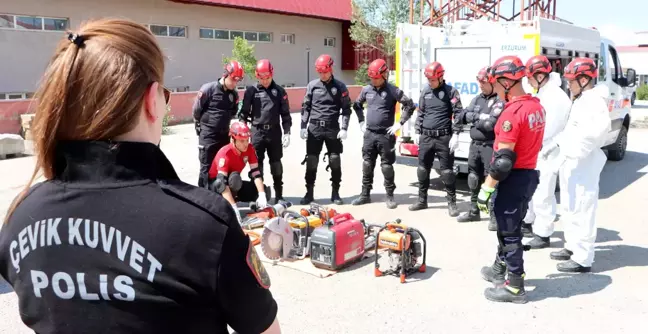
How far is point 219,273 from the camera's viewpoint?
1.20 m

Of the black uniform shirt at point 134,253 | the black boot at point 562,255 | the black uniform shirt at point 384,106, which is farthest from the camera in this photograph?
the black uniform shirt at point 384,106

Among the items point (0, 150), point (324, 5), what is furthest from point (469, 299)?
point (324, 5)

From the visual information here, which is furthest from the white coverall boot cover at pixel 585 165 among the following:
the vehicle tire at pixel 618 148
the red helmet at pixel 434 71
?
the vehicle tire at pixel 618 148

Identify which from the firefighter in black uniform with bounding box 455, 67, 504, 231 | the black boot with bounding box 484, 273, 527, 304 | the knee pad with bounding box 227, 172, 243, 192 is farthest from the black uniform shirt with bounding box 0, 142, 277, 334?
the firefighter in black uniform with bounding box 455, 67, 504, 231

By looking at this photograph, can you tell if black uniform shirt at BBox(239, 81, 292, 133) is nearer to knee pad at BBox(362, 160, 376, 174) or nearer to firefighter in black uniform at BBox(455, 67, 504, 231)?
knee pad at BBox(362, 160, 376, 174)

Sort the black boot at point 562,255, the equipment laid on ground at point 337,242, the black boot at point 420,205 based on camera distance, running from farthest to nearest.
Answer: the black boot at point 420,205 → the black boot at point 562,255 → the equipment laid on ground at point 337,242

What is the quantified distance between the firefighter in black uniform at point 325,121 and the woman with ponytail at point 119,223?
7.02 metres

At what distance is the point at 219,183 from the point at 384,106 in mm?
2825

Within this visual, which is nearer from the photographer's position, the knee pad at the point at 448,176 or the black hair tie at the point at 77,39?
the black hair tie at the point at 77,39

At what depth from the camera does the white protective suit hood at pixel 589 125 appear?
5238mm

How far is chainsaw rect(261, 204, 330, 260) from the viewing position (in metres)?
5.55

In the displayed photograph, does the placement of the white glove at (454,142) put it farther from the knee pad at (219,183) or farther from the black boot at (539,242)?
the knee pad at (219,183)

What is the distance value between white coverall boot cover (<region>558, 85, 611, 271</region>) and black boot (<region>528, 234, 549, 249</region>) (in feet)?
2.28

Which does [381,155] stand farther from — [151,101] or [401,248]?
[151,101]
